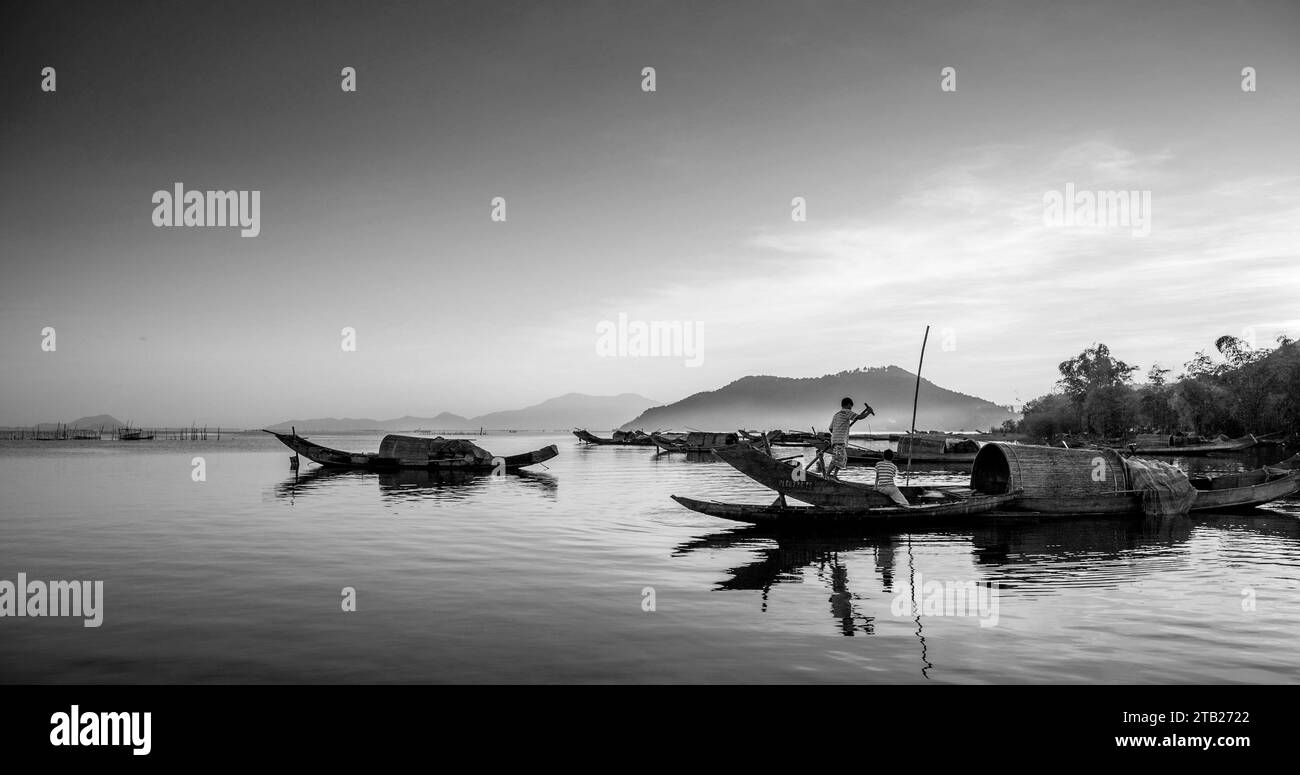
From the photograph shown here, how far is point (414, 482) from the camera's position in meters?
33.7

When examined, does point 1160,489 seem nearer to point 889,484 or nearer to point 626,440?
point 889,484

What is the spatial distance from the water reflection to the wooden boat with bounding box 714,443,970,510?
11.5 metres

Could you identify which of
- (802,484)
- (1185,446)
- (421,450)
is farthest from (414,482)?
(1185,446)

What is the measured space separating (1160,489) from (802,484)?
10.2 m

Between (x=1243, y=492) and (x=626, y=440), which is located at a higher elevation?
(x=1243, y=492)

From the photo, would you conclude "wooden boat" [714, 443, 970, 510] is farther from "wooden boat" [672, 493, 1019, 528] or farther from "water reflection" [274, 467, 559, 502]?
"water reflection" [274, 467, 559, 502]

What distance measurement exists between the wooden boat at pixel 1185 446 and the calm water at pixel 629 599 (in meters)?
36.3

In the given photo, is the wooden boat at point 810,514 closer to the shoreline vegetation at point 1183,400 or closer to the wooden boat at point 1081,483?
the wooden boat at point 1081,483

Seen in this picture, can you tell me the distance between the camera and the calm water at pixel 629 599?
26.2 ft

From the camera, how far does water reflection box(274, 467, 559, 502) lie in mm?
27900

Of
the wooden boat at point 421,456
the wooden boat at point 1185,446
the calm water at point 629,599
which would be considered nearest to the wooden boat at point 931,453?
the wooden boat at point 1185,446

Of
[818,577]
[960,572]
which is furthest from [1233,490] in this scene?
[818,577]
